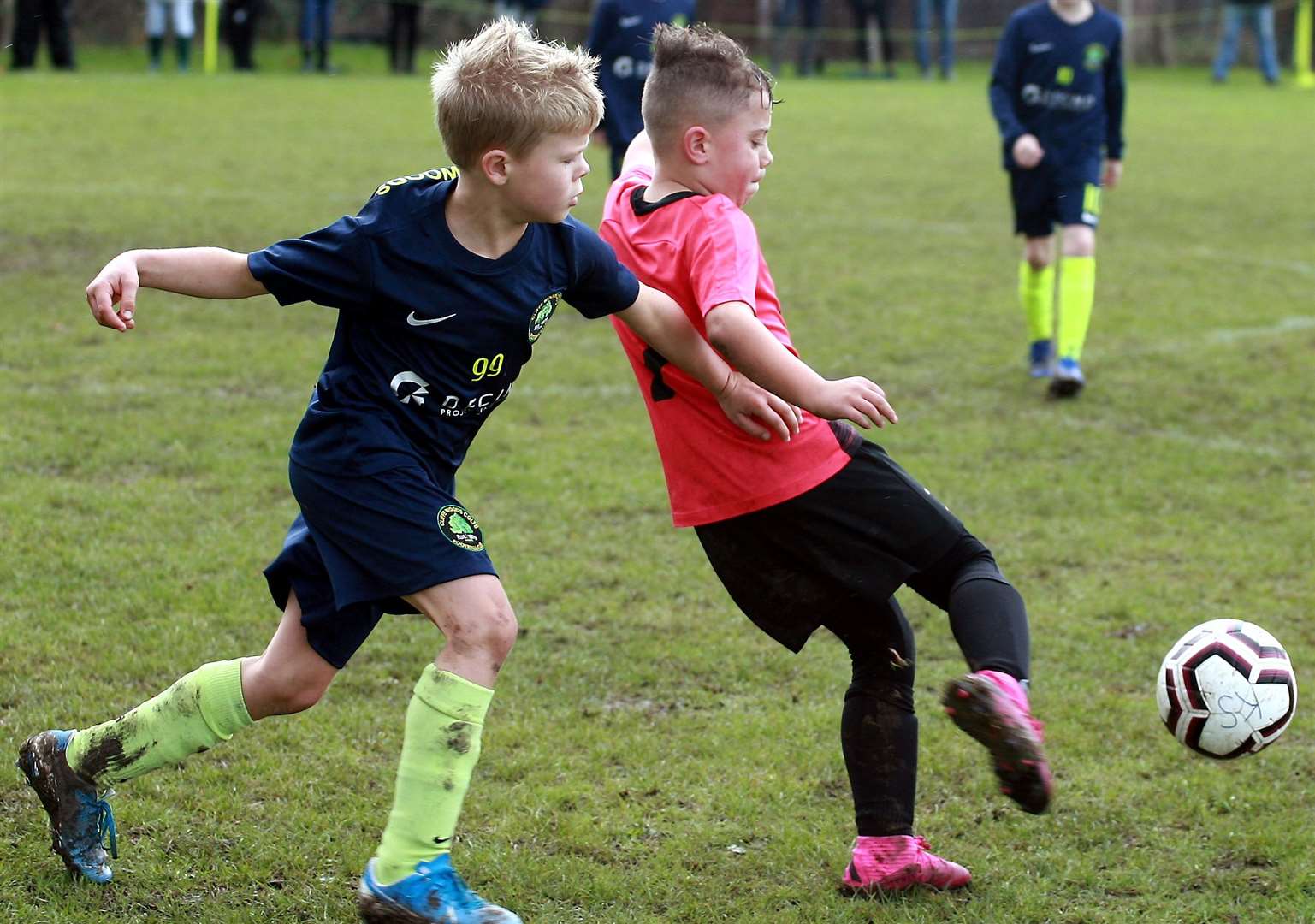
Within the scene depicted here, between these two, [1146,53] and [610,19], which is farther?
[1146,53]

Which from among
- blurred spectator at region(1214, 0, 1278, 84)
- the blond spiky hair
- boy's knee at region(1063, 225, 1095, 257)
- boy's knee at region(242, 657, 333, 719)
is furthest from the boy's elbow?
blurred spectator at region(1214, 0, 1278, 84)

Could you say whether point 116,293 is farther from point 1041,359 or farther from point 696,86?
point 1041,359

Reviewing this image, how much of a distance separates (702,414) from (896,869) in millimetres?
979

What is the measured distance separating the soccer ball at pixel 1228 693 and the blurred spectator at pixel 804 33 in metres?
21.6

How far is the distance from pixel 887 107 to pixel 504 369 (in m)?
18.0

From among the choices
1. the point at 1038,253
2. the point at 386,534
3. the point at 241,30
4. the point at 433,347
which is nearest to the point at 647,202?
the point at 433,347

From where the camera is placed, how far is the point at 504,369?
2912 mm

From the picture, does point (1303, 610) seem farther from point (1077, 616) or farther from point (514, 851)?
point (514, 851)

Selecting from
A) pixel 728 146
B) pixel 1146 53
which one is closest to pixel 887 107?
pixel 1146 53

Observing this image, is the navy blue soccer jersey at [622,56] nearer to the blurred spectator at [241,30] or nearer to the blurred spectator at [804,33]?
the blurred spectator at [241,30]

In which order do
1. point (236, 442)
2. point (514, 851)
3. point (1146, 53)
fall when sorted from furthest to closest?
point (1146, 53) < point (236, 442) < point (514, 851)

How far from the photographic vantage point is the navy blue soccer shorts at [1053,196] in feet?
24.8

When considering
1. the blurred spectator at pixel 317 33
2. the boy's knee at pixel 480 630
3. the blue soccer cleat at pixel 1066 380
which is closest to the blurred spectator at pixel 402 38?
the blurred spectator at pixel 317 33

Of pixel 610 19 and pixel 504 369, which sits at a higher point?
pixel 610 19
